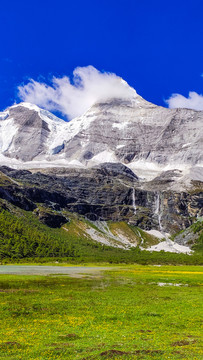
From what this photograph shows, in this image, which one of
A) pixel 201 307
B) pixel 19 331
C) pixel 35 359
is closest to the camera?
pixel 35 359

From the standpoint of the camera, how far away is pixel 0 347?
23250 mm

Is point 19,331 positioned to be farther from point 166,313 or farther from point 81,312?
point 166,313

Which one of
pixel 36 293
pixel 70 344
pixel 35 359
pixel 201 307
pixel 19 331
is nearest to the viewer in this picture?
pixel 35 359

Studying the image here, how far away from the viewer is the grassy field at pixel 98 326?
22.2 m

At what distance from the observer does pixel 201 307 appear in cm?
4128

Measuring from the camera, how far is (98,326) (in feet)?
100

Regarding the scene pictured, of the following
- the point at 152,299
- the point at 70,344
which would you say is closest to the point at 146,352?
the point at 70,344

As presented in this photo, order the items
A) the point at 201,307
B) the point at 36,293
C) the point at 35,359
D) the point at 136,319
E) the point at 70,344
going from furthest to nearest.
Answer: the point at 36,293 < the point at 201,307 < the point at 136,319 < the point at 70,344 < the point at 35,359

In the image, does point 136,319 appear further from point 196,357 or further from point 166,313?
point 196,357

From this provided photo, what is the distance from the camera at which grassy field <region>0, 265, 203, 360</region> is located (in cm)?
2223

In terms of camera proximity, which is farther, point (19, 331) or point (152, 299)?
point (152, 299)

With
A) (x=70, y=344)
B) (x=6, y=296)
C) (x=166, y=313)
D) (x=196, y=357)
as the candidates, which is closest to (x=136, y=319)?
(x=166, y=313)

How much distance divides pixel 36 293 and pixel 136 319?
21625 millimetres

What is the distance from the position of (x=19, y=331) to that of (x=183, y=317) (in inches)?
666
